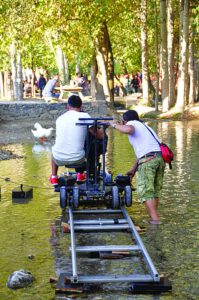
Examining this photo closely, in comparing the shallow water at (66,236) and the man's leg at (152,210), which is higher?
the man's leg at (152,210)

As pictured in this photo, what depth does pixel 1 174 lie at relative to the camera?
14.0 metres

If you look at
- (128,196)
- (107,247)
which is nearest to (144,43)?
(128,196)

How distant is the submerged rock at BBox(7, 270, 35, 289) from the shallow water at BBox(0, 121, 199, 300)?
0.23 feet

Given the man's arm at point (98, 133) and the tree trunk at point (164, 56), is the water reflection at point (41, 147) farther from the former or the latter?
the tree trunk at point (164, 56)

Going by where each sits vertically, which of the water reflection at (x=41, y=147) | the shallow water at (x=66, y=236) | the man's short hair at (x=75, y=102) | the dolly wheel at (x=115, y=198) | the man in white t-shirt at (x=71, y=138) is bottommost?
the water reflection at (x=41, y=147)

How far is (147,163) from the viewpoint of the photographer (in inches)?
364

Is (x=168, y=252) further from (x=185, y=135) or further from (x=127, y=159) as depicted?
(x=185, y=135)

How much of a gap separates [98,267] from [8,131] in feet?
59.9

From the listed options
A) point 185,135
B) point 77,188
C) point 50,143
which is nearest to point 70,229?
point 77,188

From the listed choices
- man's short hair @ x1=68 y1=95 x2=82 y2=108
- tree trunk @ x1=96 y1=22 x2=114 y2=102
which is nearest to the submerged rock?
man's short hair @ x1=68 y1=95 x2=82 y2=108

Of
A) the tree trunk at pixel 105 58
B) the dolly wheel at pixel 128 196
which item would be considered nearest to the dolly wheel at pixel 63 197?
the dolly wheel at pixel 128 196

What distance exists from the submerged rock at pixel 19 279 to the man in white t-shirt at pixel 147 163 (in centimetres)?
277

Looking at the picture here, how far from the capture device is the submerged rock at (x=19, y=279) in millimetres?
6605

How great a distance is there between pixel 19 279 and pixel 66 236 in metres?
1.99
